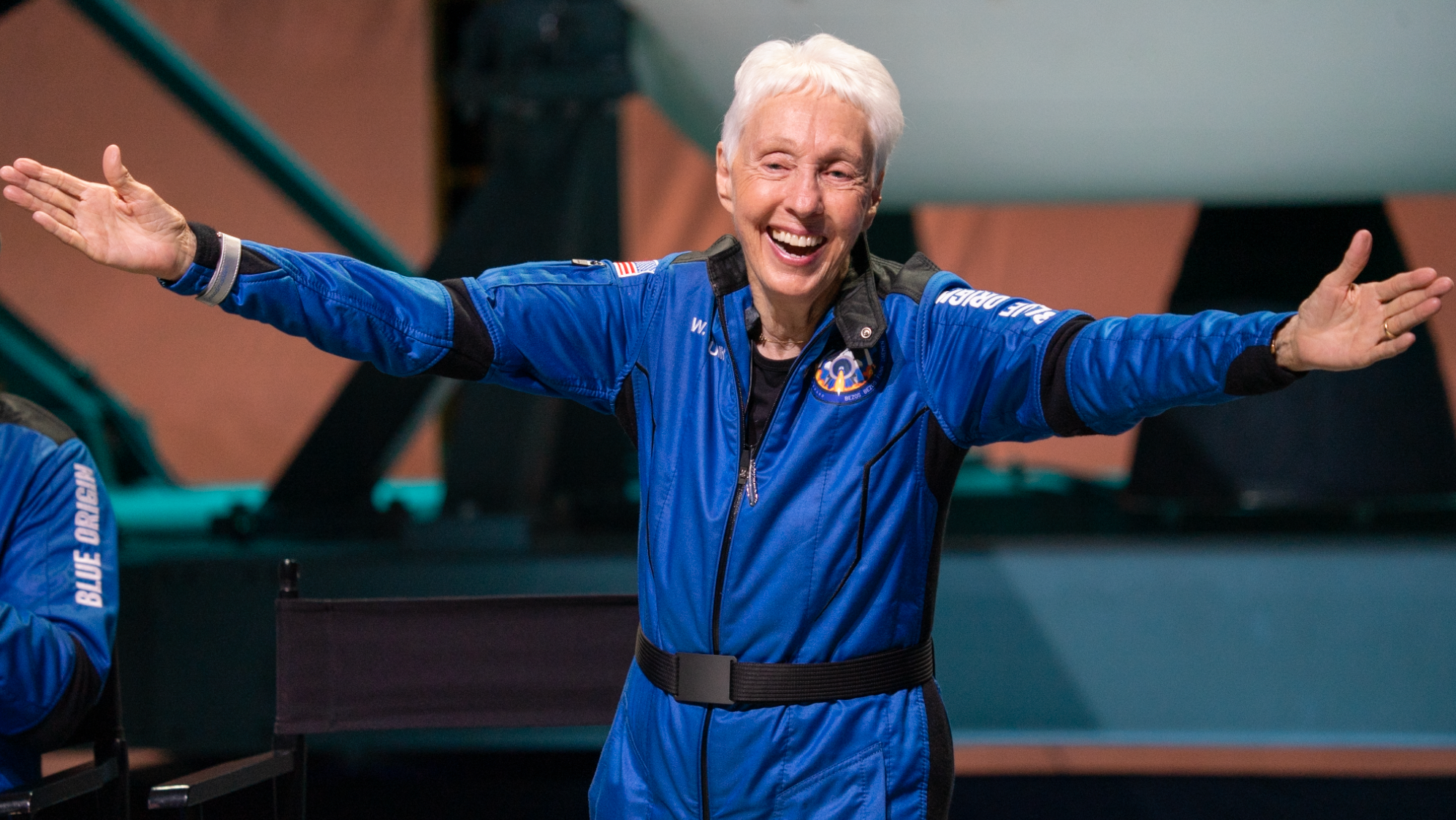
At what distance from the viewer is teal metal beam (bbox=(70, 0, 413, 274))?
3.99m

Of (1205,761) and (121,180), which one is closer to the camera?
(121,180)

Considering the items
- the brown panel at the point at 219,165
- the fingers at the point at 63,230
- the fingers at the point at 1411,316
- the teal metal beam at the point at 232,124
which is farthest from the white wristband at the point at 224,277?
the brown panel at the point at 219,165

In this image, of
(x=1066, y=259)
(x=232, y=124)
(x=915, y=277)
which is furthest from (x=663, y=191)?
(x=915, y=277)

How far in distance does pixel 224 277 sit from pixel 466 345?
25 cm

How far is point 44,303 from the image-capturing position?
7098 millimetres

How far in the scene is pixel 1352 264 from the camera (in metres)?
0.96

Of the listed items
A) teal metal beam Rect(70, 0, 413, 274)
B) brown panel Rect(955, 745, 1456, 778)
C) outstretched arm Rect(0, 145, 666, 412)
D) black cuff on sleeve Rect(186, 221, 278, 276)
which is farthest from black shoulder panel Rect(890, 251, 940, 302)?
teal metal beam Rect(70, 0, 413, 274)

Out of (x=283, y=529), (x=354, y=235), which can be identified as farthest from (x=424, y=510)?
(x=354, y=235)

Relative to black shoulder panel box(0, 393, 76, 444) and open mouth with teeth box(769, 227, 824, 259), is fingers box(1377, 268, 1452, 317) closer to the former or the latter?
open mouth with teeth box(769, 227, 824, 259)

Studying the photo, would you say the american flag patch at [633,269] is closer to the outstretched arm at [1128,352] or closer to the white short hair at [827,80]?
the white short hair at [827,80]

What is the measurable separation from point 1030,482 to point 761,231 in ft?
12.5

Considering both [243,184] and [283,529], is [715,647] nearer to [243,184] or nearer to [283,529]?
[283,529]

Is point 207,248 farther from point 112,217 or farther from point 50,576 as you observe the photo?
point 50,576

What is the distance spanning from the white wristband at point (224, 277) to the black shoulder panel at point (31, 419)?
738 millimetres
